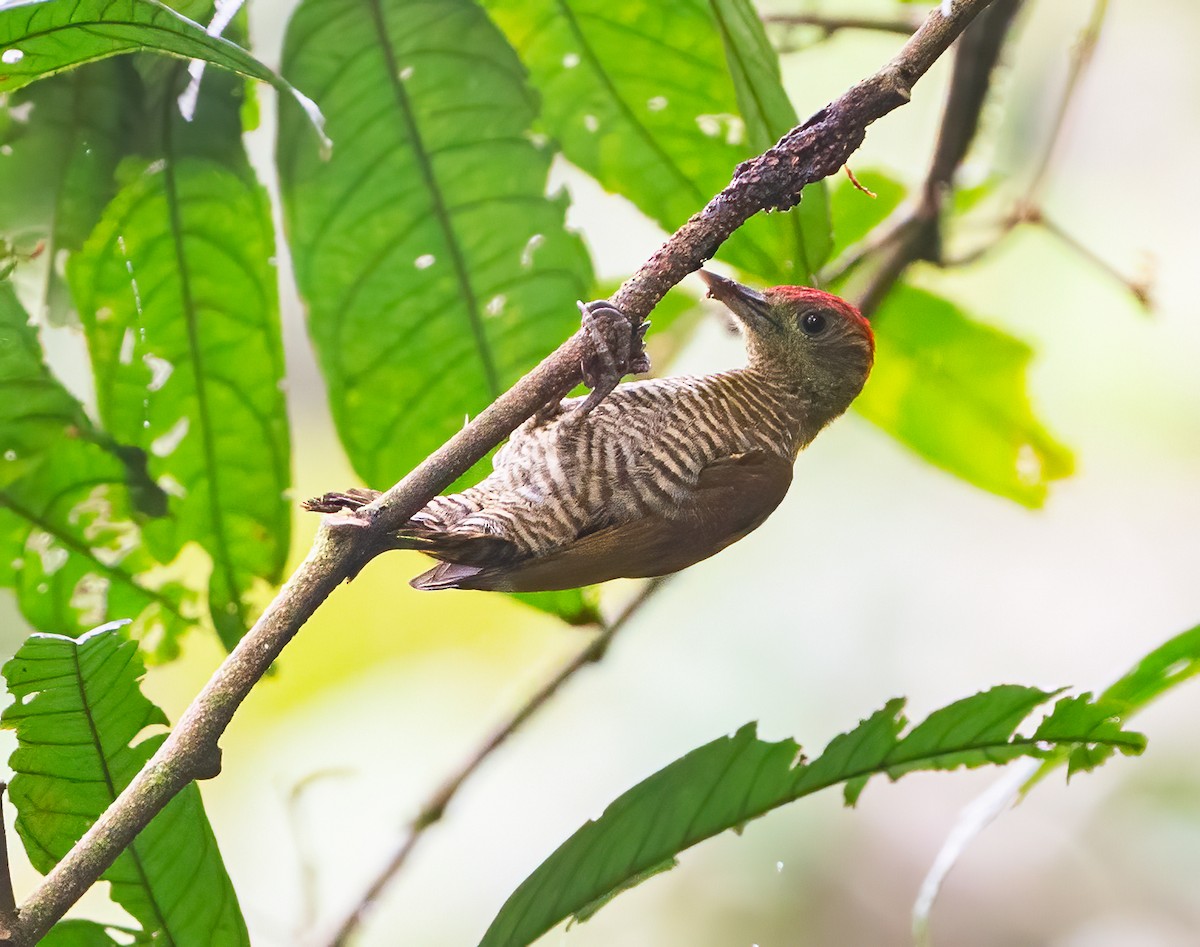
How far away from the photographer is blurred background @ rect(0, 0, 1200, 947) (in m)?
2.72

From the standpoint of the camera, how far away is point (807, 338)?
138 centimetres

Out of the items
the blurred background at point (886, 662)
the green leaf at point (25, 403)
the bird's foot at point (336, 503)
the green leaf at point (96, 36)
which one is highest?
the green leaf at point (96, 36)

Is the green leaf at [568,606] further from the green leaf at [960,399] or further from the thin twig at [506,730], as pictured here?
the green leaf at [960,399]

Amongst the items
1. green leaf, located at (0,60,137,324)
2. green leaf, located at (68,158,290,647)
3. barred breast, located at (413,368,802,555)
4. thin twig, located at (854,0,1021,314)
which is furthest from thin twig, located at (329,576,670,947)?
green leaf, located at (0,60,137,324)

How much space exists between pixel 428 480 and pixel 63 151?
0.66 meters

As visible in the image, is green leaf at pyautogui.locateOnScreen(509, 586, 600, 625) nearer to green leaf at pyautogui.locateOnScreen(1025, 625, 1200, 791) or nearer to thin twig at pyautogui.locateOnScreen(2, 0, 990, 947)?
thin twig at pyautogui.locateOnScreen(2, 0, 990, 947)

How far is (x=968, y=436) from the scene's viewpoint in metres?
1.74

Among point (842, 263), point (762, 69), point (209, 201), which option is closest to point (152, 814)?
point (209, 201)

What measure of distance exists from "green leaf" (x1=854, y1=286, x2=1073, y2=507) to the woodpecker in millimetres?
369

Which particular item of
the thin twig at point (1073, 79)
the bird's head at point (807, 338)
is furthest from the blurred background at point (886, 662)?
the bird's head at point (807, 338)

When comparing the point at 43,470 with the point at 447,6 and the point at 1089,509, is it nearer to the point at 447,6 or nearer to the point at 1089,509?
the point at 447,6

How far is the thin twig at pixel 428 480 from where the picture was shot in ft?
2.50

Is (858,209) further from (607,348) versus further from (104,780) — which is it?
(104,780)

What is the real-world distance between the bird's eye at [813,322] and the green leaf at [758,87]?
0.26 meters
